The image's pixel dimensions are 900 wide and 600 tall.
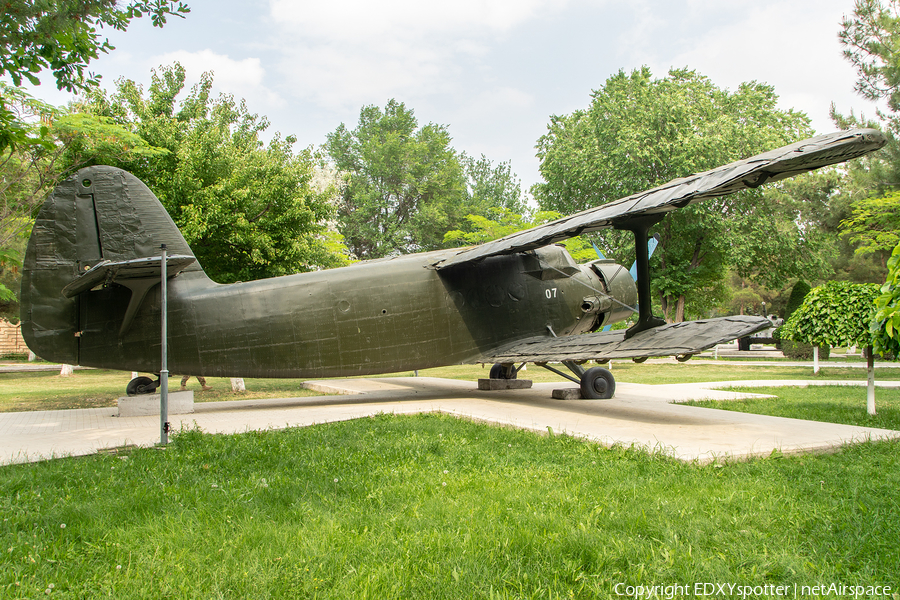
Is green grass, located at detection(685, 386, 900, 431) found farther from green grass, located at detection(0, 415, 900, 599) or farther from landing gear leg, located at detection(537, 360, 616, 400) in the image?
green grass, located at detection(0, 415, 900, 599)

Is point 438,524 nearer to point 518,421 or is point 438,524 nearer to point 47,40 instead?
point 518,421

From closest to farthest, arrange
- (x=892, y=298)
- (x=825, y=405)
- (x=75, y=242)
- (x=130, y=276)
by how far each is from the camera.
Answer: (x=892, y=298), (x=130, y=276), (x=75, y=242), (x=825, y=405)

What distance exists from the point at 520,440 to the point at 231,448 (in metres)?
3.64

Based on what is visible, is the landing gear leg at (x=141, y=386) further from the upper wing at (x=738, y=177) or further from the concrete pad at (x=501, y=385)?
the upper wing at (x=738, y=177)

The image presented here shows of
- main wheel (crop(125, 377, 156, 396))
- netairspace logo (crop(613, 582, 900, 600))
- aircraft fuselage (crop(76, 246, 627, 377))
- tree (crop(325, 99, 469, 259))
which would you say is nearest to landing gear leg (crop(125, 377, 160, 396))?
main wheel (crop(125, 377, 156, 396))

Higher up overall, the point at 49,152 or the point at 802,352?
the point at 49,152

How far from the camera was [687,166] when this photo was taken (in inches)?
1188

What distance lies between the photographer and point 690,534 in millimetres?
3611

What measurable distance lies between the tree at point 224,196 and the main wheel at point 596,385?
11.3 metres

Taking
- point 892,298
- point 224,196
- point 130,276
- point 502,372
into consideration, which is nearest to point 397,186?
point 224,196

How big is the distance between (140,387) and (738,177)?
11.1 metres

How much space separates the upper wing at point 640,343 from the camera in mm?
7371

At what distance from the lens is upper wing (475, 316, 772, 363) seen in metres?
7.37

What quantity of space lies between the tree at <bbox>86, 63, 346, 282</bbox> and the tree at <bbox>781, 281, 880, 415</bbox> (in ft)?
48.0
